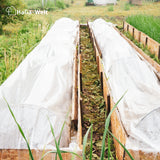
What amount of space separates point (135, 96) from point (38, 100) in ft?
3.44

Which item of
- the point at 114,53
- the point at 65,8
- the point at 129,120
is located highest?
the point at 65,8

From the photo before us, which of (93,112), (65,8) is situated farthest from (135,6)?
(93,112)

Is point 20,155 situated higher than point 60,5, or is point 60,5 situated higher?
point 60,5

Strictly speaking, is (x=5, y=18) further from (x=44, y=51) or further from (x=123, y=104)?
(x=123, y=104)

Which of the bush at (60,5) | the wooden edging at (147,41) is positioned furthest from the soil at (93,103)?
the bush at (60,5)

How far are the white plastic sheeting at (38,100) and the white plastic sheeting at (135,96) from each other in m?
0.58

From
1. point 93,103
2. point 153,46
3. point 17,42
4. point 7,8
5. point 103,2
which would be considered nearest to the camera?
point 93,103

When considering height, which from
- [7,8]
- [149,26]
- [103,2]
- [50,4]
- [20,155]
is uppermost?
[103,2]

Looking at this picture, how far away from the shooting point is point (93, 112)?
9.70ft

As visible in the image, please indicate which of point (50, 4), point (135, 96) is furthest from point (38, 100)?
point (50, 4)

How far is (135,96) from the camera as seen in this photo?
246 cm

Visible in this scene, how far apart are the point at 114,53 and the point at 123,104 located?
1555 mm

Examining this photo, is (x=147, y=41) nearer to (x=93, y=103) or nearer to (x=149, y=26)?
(x=149, y=26)

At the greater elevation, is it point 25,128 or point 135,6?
point 135,6
